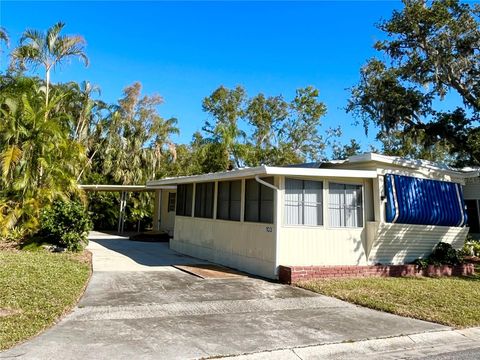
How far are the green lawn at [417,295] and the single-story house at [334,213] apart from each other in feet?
3.02

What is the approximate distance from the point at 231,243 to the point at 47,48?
38.6 ft

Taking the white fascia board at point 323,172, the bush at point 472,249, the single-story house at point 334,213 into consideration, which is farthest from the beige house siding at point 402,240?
the bush at point 472,249

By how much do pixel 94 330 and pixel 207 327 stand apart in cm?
150

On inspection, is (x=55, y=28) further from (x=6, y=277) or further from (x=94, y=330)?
(x=94, y=330)

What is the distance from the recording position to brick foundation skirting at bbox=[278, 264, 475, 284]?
8.54 meters

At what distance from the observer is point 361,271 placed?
30.7ft

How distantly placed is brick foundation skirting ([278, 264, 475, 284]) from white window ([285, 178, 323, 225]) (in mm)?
1121

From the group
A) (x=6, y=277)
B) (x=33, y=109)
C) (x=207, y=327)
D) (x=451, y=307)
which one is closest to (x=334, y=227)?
(x=451, y=307)

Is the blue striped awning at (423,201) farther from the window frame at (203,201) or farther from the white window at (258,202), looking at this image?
the window frame at (203,201)

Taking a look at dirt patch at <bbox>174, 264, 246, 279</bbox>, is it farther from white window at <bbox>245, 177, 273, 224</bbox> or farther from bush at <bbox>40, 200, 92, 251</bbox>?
bush at <bbox>40, 200, 92, 251</bbox>

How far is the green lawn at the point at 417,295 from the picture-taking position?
6348 millimetres

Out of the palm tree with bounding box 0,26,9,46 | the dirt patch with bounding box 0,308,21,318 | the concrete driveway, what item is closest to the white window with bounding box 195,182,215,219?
the concrete driveway

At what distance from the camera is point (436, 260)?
35.2 ft

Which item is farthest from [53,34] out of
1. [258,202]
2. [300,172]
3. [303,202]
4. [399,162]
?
[399,162]
